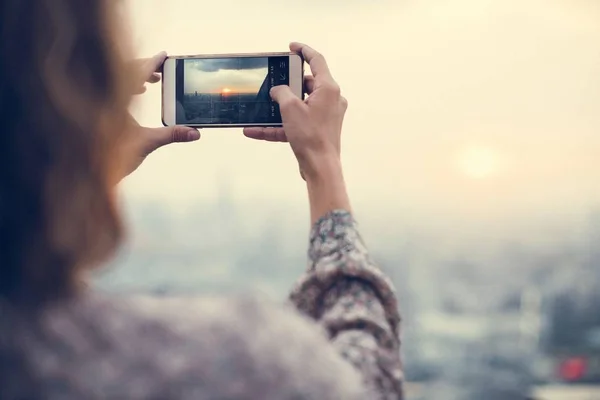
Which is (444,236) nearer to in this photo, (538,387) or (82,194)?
(538,387)

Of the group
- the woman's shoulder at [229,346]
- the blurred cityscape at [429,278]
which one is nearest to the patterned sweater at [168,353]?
the woman's shoulder at [229,346]

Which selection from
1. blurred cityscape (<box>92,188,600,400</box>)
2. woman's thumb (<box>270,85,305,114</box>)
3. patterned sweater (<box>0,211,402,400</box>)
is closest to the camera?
patterned sweater (<box>0,211,402,400</box>)

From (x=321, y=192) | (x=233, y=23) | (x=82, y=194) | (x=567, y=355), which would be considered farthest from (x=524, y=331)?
(x=82, y=194)

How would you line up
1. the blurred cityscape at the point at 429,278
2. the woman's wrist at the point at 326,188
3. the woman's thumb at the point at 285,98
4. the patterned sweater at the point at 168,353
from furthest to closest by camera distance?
the blurred cityscape at the point at 429,278 → the woman's thumb at the point at 285,98 → the woman's wrist at the point at 326,188 → the patterned sweater at the point at 168,353

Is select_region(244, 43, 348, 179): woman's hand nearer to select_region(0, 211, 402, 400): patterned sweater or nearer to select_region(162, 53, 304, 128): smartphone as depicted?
select_region(162, 53, 304, 128): smartphone

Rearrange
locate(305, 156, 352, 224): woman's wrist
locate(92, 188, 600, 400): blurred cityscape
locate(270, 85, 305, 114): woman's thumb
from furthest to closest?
locate(92, 188, 600, 400): blurred cityscape → locate(270, 85, 305, 114): woman's thumb → locate(305, 156, 352, 224): woman's wrist

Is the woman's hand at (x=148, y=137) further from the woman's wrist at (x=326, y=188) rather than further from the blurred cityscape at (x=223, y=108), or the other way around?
the woman's wrist at (x=326, y=188)

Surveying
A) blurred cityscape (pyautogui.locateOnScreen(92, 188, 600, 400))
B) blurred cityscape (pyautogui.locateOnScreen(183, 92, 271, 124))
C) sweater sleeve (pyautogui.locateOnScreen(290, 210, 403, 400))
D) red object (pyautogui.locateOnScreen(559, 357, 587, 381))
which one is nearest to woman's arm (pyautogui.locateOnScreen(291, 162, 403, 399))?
sweater sleeve (pyautogui.locateOnScreen(290, 210, 403, 400))
